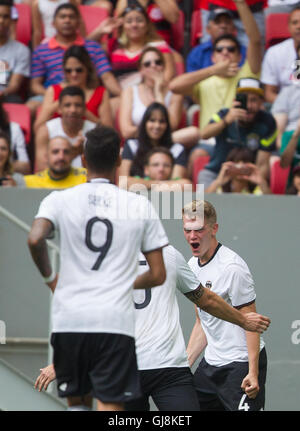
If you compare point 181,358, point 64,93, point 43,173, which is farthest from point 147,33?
point 181,358

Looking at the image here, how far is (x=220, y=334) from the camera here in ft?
17.9

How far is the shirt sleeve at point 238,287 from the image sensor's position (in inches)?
208

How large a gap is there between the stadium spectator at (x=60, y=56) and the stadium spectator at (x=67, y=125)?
0.71 metres

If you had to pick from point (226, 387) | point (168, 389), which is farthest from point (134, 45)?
point (168, 389)

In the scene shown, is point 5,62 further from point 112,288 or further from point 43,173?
point 112,288

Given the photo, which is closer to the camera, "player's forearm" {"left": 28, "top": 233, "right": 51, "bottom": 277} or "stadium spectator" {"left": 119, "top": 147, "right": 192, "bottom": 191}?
"player's forearm" {"left": 28, "top": 233, "right": 51, "bottom": 277}

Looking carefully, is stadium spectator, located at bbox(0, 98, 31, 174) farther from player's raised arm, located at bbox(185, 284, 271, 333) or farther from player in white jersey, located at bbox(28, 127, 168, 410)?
player in white jersey, located at bbox(28, 127, 168, 410)

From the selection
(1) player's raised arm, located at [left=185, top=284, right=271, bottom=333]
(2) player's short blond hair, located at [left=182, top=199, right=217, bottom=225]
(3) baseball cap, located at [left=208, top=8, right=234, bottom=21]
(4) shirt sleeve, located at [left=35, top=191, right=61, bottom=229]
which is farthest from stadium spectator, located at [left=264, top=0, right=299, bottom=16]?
(4) shirt sleeve, located at [left=35, top=191, right=61, bottom=229]

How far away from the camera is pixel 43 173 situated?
23.9 ft

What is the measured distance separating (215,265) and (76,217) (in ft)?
5.03

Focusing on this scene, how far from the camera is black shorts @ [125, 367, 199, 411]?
491 cm

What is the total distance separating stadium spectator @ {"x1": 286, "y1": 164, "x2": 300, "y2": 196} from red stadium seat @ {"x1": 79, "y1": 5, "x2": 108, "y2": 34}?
2.85m

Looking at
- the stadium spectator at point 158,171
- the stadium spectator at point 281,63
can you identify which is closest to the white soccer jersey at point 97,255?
the stadium spectator at point 158,171

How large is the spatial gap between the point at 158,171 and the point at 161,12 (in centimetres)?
226
